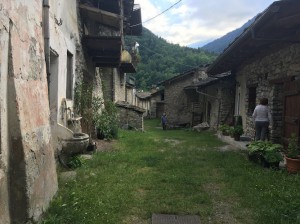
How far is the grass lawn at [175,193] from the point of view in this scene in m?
4.17

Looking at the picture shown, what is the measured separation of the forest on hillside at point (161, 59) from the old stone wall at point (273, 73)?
36.9 meters

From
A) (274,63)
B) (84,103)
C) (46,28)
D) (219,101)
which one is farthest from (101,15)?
(219,101)

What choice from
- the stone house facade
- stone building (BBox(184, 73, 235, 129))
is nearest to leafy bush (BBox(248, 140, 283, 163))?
stone building (BBox(184, 73, 235, 129))

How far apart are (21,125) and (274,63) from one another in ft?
25.9

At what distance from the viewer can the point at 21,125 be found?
11.1ft

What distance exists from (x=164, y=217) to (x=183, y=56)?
50.8 meters

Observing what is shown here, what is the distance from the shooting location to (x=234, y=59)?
12258 millimetres

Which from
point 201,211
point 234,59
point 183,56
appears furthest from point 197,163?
point 183,56

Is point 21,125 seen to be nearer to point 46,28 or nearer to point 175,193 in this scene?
point 46,28

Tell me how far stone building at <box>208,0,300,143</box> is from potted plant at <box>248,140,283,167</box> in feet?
3.58

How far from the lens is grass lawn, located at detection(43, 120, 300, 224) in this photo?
4.17m

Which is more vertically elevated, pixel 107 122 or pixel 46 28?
pixel 46 28

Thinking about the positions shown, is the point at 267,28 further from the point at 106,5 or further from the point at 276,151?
the point at 106,5

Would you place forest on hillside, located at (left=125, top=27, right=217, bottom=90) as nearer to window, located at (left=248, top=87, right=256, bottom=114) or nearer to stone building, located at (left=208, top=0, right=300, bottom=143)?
window, located at (left=248, top=87, right=256, bottom=114)
